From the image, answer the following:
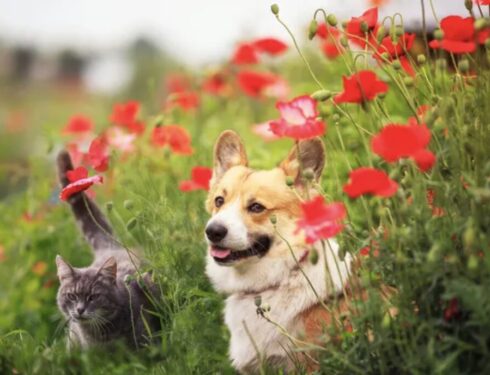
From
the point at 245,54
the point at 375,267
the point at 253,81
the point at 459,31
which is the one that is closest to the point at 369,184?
the point at 375,267

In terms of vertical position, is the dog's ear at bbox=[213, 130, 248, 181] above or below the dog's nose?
above

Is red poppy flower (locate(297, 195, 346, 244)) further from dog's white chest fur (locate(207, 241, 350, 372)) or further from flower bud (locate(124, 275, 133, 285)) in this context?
flower bud (locate(124, 275, 133, 285))

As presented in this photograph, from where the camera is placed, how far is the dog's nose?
3.42 m

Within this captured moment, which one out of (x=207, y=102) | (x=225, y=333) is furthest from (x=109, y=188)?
(x=225, y=333)

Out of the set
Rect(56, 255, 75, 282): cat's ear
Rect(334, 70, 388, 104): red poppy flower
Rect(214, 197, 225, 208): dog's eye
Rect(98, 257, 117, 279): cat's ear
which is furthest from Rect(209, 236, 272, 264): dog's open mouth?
Rect(334, 70, 388, 104): red poppy flower

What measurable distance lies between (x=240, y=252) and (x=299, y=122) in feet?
2.75

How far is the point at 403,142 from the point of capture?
8.11 ft

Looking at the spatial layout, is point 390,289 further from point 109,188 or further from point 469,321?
point 109,188

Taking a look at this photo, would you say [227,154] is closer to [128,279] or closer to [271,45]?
[128,279]

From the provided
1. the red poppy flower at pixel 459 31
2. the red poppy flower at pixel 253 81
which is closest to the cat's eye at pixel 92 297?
the red poppy flower at pixel 459 31

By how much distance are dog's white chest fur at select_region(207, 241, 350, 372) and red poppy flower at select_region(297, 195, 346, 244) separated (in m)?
0.79

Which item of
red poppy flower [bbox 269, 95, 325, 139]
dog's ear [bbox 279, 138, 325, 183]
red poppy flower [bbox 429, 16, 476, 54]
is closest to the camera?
red poppy flower [bbox 429, 16, 476, 54]

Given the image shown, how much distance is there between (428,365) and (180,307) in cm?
132

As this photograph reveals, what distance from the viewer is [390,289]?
300cm
